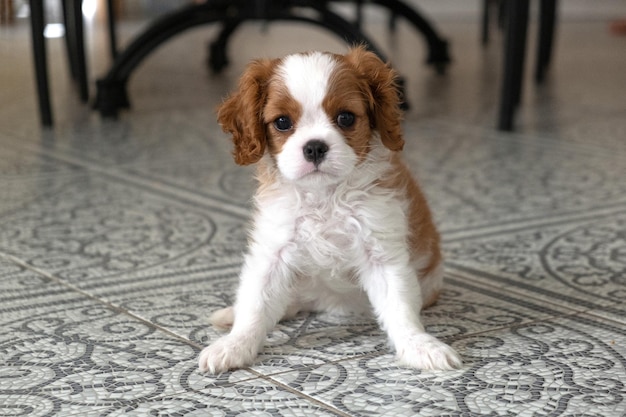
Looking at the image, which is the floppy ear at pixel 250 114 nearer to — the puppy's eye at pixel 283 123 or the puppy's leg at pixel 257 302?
the puppy's eye at pixel 283 123

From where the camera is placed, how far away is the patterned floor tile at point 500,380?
44.3 inches

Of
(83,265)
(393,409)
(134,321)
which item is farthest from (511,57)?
(393,409)

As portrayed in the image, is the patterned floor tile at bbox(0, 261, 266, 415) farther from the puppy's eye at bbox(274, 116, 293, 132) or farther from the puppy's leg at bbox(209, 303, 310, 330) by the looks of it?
the puppy's eye at bbox(274, 116, 293, 132)

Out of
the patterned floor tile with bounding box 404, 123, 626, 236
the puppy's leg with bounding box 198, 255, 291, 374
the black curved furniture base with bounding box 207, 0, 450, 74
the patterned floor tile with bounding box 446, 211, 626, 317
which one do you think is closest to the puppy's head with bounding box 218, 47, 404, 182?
the puppy's leg with bounding box 198, 255, 291, 374

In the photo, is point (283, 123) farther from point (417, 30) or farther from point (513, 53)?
point (417, 30)

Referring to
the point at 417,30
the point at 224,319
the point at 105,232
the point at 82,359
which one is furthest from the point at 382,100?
the point at 417,30

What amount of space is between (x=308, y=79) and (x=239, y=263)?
597mm

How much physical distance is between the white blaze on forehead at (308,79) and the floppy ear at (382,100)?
0.06 meters

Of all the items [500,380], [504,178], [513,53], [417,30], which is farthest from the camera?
[417,30]

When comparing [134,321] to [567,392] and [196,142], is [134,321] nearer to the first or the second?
[567,392]

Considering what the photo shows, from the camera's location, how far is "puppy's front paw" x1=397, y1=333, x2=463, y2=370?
49.2 inches

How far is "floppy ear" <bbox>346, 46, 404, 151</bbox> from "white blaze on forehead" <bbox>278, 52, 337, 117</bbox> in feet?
0.20

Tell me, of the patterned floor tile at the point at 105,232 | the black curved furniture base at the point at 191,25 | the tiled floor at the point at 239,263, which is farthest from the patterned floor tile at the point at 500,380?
the black curved furniture base at the point at 191,25

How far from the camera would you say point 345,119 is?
128 cm
